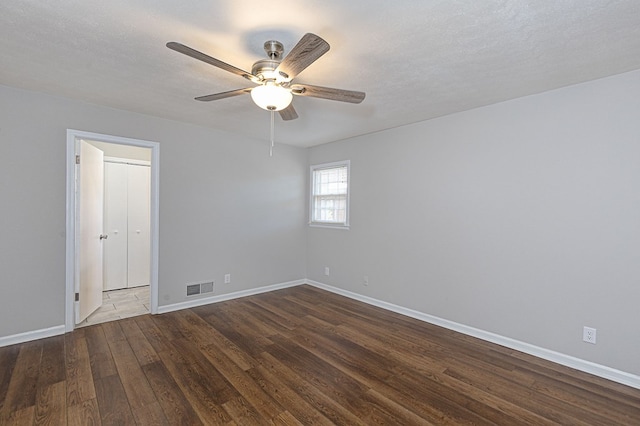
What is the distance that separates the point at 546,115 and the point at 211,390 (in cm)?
373

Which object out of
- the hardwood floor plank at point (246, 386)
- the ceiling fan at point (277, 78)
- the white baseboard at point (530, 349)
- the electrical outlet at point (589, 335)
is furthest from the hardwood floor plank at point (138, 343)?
the electrical outlet at point (589, 335)

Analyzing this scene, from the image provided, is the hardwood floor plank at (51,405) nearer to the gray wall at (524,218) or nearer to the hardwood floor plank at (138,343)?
the hardwood floor plank at (138,343)

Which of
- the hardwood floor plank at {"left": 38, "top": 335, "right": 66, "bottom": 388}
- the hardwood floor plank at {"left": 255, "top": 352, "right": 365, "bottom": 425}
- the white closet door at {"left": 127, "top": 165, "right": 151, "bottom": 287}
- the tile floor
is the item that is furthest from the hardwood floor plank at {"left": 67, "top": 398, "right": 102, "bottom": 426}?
the white closet door at {"left": 127, "top": 165, "right": 151, "bottom": 287}

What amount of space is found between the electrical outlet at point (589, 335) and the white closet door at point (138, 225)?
567cm

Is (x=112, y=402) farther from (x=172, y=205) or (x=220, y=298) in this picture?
(x=172, y=205)

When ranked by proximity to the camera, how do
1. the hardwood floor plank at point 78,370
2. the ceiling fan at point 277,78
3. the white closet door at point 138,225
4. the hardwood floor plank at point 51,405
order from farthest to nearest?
the white closet door at point 138,225
the hardwood floor plank at point 78,370
the hardwood floor plank at point 51,405
the ceiling fan at point 277,78

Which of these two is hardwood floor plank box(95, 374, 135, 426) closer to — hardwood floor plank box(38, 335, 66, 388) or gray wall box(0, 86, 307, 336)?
hardwood floor plank box(38, 335, 66, 388)

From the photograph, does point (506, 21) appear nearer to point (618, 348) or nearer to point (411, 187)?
point (411, 187)

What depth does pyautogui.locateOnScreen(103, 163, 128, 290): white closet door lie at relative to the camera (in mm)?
4762

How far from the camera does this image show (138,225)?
5.04 metres

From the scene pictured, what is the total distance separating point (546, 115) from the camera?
108 inches

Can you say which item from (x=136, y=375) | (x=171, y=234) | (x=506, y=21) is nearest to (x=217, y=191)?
(x=171, y=234)

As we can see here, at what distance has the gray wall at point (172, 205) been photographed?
2924mm

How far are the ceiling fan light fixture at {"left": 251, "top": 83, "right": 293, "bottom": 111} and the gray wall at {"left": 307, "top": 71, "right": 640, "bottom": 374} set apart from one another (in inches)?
89.8
